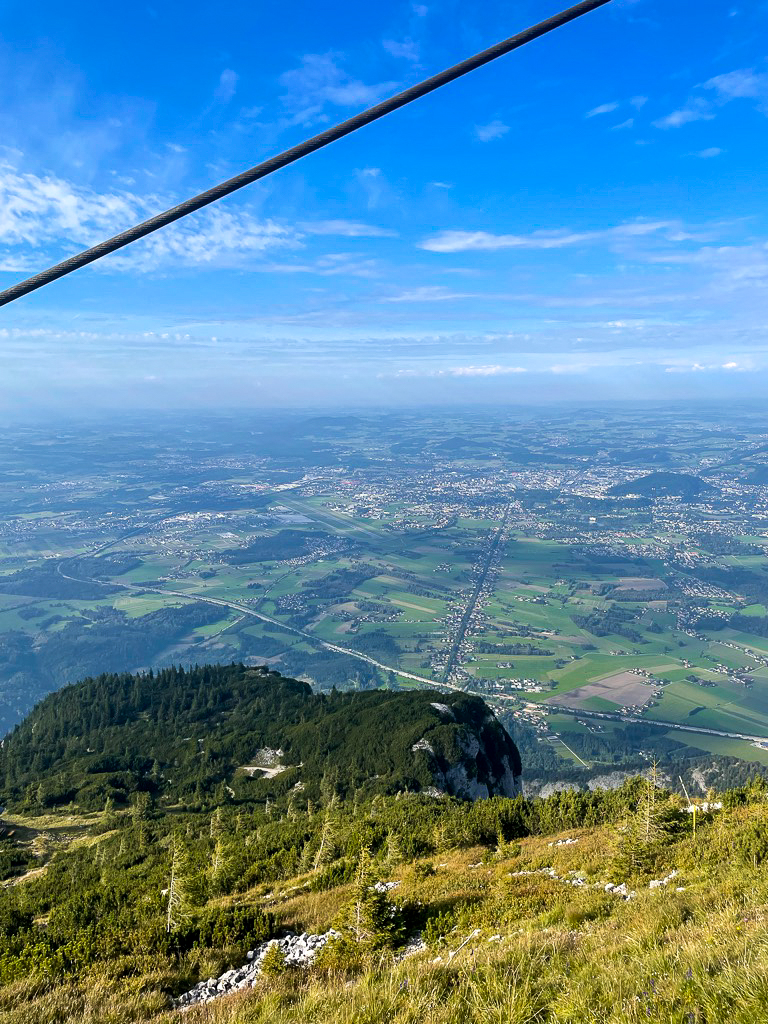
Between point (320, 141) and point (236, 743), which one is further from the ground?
point (320, 141)

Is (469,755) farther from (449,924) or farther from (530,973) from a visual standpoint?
(530,973)

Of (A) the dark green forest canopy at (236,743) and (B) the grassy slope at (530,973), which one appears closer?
(B) the grassy slope at (530,973)

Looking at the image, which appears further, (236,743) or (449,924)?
(236,743)

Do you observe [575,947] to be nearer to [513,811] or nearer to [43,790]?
[513,811]

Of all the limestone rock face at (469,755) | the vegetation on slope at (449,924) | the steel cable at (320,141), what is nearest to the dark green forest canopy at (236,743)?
the limestone rock face at (469,755)

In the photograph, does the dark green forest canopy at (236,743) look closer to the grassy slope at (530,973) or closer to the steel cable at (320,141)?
the grassy slope at (530,973)

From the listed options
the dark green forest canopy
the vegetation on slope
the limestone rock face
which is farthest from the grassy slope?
the limestone rock face

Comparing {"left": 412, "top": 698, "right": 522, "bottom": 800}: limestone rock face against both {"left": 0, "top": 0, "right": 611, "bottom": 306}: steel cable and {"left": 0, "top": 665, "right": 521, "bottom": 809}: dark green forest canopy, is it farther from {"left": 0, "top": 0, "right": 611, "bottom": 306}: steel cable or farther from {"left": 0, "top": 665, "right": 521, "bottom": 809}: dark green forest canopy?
{"left": 0, "top": 0, "right": 611, "bottom": 306}: steel cable

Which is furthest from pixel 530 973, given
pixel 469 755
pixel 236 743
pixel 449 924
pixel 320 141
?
pixel 236 743
